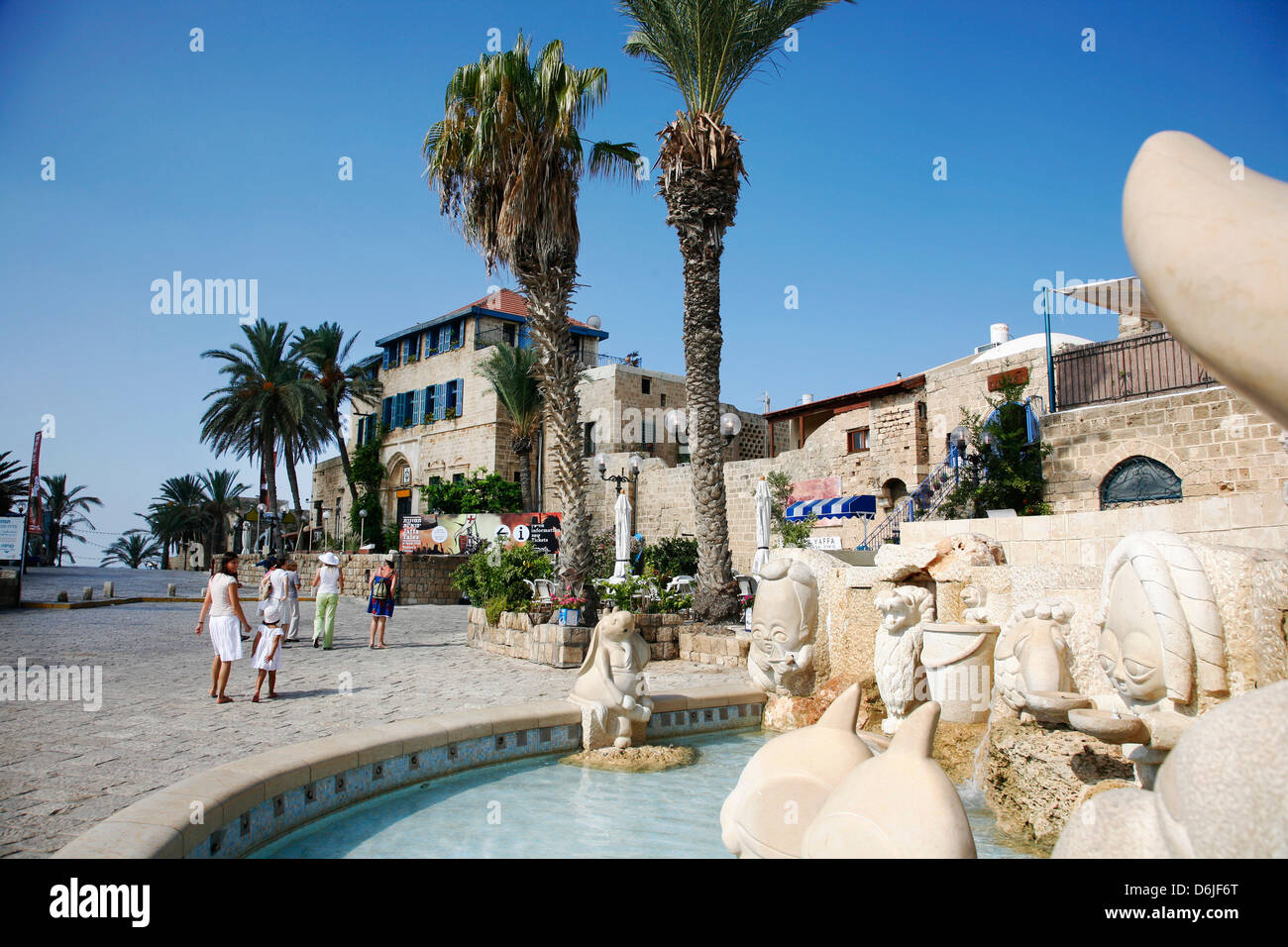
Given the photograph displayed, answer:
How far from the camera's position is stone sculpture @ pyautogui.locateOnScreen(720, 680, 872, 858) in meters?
2.85

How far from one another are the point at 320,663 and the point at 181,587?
20.3 meters

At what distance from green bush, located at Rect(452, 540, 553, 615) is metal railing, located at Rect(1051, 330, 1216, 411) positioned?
31.5ft

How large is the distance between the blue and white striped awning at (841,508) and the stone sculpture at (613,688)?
17524 millimetres

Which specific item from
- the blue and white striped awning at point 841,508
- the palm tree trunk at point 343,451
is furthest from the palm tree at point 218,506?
the blue and white striped awning at point 841,508

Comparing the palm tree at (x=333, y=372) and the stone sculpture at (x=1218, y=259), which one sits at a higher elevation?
the palm tree at (x=333, y=372)

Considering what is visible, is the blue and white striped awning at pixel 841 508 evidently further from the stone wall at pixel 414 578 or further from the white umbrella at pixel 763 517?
the stone wall at pixel 414 578

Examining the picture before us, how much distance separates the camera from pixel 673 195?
13.7 m

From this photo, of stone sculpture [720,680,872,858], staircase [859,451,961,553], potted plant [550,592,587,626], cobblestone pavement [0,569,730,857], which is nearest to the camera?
stone sculpture [720,680,872,858]

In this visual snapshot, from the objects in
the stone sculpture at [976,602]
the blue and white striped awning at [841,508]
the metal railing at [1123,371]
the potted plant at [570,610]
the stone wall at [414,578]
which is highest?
the metal railing at [1123,371]

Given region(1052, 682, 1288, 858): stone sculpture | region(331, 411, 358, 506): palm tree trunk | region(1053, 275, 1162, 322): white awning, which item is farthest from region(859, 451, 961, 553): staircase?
region(331, 411, 358, 506): palm tree trunk

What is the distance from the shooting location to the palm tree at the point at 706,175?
1317cm

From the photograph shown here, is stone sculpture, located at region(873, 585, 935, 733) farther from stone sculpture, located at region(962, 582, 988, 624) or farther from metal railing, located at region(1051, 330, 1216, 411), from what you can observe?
metal railing, located at region(1051, 330, 1216, 411)
